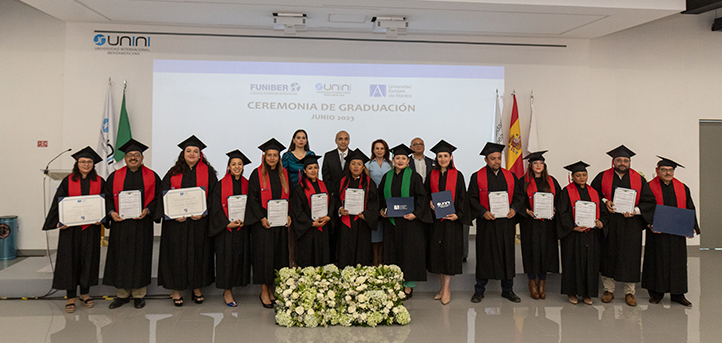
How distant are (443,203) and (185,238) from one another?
8.72 feet

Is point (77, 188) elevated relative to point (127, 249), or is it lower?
elevated

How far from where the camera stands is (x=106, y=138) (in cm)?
636

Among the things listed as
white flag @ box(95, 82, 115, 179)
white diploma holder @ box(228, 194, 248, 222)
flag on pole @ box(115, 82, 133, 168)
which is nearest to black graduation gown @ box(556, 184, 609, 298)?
white diploma holder @ box(228, 194, 248, 222)

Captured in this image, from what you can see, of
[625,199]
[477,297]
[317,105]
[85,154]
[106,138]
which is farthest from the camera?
[317,105]

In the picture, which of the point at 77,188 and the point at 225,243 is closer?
A: the point at 77,188

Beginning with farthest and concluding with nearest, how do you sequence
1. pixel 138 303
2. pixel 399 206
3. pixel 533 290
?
pixel 533 290
pixel 399 206
pixel 138 303

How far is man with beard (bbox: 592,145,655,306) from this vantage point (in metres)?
4.68

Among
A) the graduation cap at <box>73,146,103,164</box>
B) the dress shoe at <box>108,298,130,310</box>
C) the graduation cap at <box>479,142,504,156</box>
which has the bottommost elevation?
the dress shoe at <box>108,298,130,310</box>

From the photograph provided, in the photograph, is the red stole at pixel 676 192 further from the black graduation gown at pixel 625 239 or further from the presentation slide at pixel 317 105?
the presentation slide at pixel 317 105

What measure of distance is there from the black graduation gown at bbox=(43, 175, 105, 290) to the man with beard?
5335 millimetres

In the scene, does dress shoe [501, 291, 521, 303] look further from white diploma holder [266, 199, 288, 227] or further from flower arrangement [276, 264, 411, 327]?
white diploma holder [266, 199, 288, 227]

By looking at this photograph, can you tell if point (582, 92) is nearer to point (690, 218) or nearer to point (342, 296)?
point (690, 218)

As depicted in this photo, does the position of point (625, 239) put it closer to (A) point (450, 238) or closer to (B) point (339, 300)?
(A) point (450, 238)

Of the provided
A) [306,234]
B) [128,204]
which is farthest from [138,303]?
[306,234]
